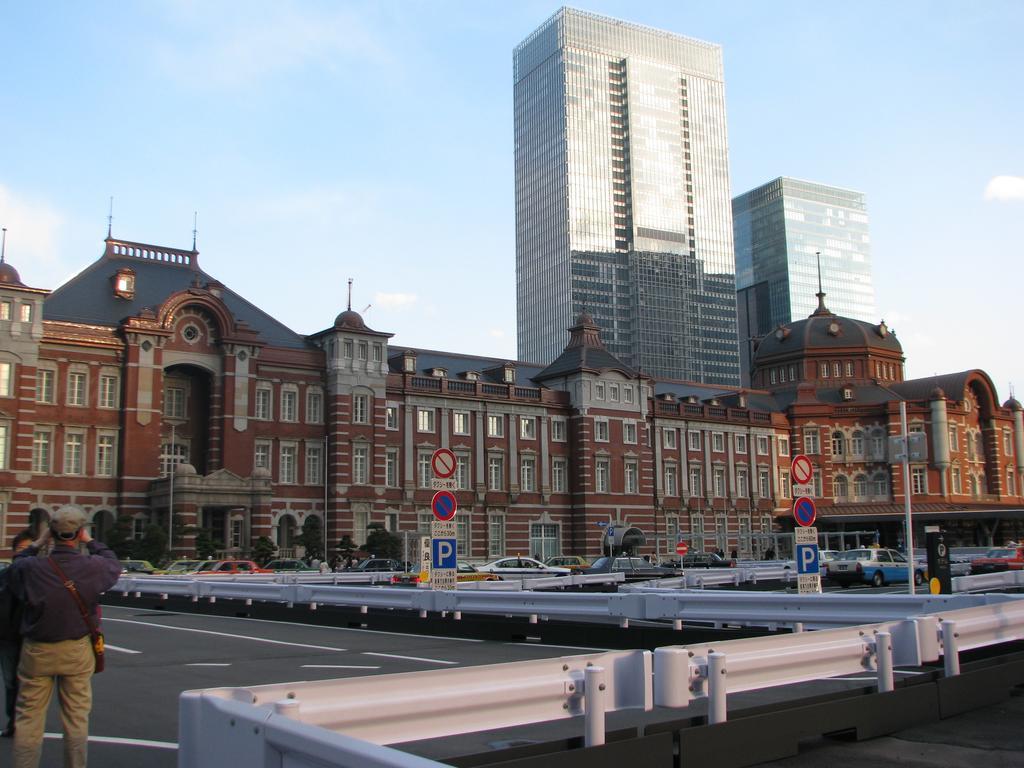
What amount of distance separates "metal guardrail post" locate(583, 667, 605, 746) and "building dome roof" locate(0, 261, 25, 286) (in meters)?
48.4

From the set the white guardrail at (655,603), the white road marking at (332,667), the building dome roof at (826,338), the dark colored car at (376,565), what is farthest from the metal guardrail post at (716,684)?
the building dome roof at (826,338)

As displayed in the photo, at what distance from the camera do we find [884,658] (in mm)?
8297

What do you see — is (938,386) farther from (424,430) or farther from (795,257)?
(795,257)

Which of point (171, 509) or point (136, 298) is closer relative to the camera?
point (171, 509)

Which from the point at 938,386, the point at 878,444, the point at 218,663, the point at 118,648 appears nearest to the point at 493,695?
the point at 218,663

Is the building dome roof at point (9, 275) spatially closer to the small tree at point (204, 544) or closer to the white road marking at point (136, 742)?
the small tree at point (204, 544)

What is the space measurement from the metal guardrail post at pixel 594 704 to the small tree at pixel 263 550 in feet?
152

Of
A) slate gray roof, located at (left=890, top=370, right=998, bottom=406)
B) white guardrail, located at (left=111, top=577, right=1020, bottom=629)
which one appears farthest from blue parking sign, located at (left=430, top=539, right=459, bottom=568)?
slate gray roof, located at (left=890, top=370, right=998, bottom=406)

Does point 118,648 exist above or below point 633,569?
below

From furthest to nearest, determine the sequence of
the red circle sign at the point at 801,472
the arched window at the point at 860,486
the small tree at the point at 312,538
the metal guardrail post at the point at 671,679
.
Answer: the arched window at the point at 860,486 < the small tree at the point at 312,538 < the red circle sign at the point at 801,472 < the metal guardrail post at the point at 671,679

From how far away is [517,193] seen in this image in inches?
6555

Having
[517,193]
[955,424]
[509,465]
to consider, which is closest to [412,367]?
[509,465]

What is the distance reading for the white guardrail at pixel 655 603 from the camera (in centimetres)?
1306

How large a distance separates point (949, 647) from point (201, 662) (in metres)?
9.72
